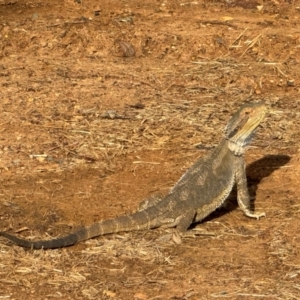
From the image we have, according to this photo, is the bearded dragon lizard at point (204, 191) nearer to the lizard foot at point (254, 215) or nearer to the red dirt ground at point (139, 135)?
the lizard foot at point (254, 215)

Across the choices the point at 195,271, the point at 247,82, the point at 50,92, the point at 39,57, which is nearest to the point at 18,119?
the point at 50,92

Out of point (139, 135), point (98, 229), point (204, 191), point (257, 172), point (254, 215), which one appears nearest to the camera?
point (98, 229)

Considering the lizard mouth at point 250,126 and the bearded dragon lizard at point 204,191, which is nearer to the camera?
the bearded dragon lizard at point 204,191

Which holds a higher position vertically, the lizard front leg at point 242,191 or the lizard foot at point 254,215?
the lizard front leg at point 242,191

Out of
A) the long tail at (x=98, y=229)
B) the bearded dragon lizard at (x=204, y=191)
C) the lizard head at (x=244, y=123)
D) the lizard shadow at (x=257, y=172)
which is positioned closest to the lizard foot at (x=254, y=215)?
the bearded dragon lizard at (x=204, y=191)

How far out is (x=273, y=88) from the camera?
12.7m

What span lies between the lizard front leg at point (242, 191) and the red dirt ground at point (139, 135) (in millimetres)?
114

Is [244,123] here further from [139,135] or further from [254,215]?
[139,135]

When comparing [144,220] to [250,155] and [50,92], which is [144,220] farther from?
[50,92]

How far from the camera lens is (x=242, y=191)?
906 centimetres

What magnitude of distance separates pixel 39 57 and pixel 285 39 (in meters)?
3.85

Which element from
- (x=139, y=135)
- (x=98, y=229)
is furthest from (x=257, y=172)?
(x=98, y=229)

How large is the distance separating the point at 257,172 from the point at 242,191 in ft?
3.62

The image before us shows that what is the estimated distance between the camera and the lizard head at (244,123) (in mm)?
8906
